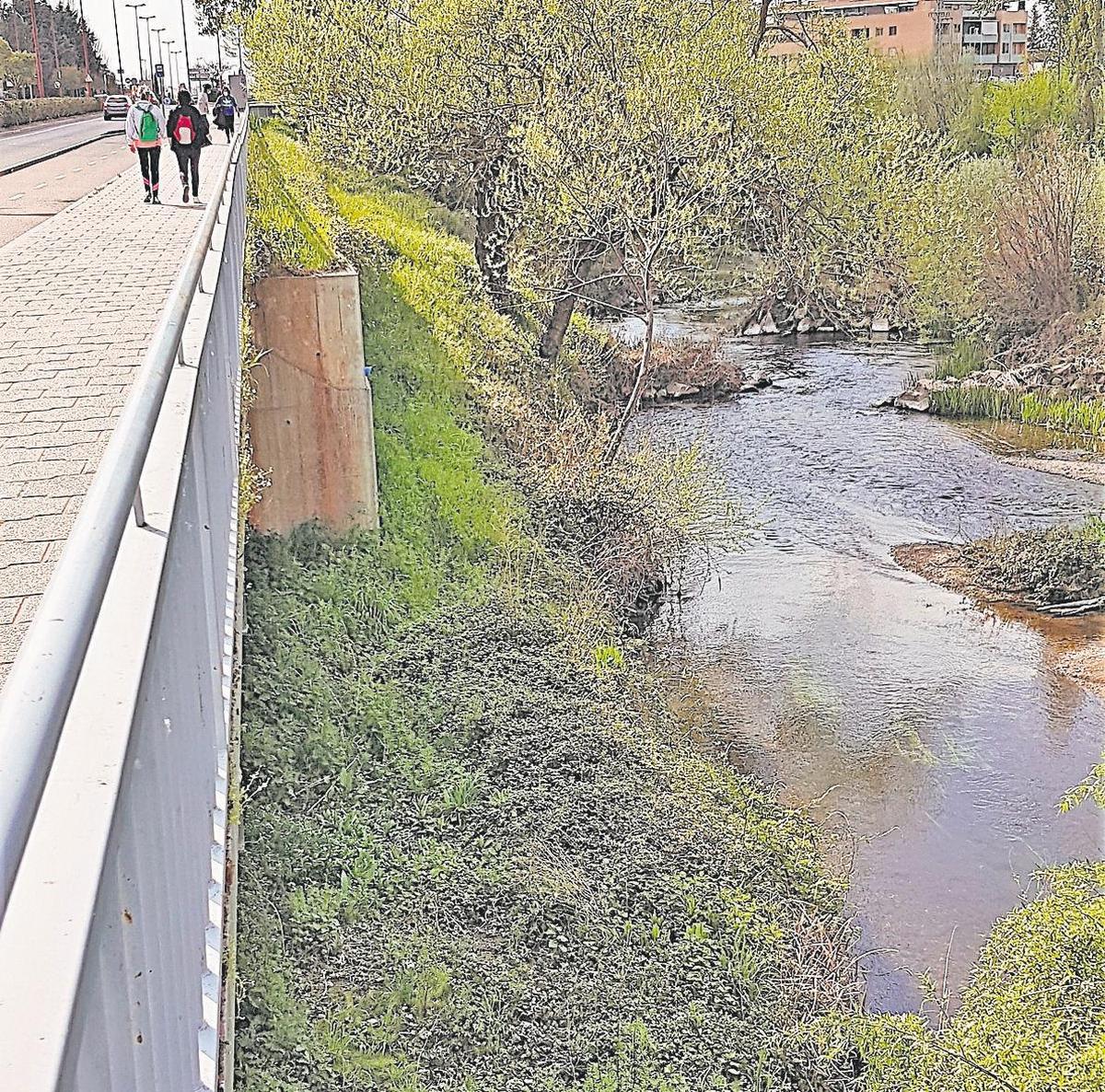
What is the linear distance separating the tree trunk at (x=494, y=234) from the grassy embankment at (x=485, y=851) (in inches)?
288

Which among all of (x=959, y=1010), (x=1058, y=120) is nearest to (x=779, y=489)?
(x=959, y=1010)

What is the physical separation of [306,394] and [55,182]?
13.3 m

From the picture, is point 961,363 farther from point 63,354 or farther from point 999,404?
point 63,354

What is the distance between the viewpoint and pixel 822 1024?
8539 mm

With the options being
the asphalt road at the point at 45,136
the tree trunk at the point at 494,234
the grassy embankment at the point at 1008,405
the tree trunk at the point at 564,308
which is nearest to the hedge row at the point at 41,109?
the asphalt road at the point at 45,136

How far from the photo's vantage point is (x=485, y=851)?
9.19 metres

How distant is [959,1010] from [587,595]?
6.74 m

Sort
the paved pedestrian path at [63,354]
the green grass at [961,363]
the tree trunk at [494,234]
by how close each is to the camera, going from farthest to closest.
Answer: the green grass at [961,363], the tree trunk at [494,234], the paved pedestrian path at [63,354]

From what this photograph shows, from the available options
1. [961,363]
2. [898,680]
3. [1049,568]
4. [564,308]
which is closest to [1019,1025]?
[898,680]

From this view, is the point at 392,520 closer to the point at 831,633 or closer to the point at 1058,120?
the point at 831,633

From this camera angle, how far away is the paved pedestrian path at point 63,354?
5148 millimetres

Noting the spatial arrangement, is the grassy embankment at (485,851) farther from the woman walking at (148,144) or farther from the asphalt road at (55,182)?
the asphalt road at (55,182)

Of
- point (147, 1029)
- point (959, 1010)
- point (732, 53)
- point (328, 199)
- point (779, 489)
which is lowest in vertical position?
point (959, 1010)

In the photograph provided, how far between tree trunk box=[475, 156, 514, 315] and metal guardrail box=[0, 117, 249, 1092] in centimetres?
1683
